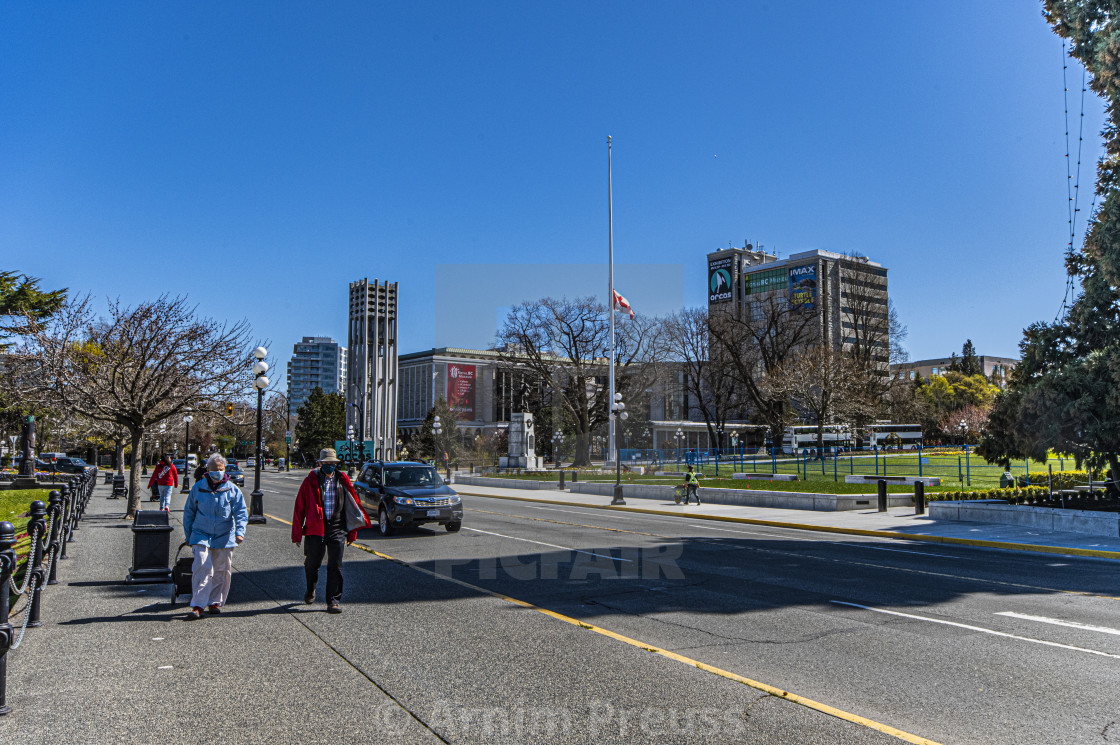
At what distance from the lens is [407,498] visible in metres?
17.0

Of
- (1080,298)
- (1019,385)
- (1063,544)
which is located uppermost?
(1080,298)

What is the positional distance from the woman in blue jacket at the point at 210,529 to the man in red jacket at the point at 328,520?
0.68 m

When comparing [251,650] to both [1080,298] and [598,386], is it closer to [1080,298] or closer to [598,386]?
[1080,298]

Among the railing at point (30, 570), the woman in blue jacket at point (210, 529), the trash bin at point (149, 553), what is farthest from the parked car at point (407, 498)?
the woman in blue jacket at point (210, 529)

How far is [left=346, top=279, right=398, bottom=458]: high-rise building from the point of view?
462ft

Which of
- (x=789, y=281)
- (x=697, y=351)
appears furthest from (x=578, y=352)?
(x=789, y=281)

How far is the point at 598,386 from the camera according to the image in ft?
227

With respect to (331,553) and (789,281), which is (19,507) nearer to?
(331,553)

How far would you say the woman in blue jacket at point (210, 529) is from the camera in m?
8.42

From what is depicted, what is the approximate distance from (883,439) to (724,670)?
6865 centimetres

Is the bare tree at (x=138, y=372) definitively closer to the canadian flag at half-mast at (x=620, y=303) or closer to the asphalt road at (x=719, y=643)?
the asphalt road at (x=719, y=643)

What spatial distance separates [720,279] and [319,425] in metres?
85.2

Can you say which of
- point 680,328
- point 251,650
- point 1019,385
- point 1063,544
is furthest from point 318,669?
point 680,328

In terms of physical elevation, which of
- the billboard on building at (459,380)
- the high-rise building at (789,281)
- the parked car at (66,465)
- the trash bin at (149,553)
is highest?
the high-rise building at (789,281)
